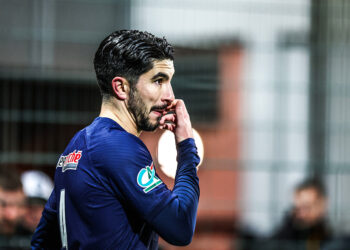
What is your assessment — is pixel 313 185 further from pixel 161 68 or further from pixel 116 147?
pixel 116 147

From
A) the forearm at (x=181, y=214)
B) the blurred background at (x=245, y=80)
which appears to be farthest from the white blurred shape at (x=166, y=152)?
the forearm at (x=181, y=214)

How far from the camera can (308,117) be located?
26.4ft

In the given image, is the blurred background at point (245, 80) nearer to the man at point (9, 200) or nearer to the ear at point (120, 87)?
the man at point (9, 200)

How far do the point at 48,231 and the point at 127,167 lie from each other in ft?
1.76

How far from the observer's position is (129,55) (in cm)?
249

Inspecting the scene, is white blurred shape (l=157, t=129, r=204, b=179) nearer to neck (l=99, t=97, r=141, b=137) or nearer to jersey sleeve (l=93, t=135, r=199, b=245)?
neck (l=99, t=97, r=141, b=137)

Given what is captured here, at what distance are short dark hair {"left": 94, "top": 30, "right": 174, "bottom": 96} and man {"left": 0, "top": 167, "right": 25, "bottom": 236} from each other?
142 inches

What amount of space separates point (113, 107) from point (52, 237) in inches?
20.4

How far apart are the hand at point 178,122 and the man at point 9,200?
3.56 meters

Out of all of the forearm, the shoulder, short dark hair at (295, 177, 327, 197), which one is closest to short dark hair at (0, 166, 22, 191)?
short dark hair at (295, 177, 327, 197)

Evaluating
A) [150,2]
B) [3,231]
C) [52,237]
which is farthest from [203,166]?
[52,237]

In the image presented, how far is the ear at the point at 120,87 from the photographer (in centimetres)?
251

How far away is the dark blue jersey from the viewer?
234 centimetres

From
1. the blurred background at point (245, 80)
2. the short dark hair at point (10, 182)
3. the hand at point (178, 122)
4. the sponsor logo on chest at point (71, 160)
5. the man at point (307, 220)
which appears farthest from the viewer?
the blurred background at point (245, 80)
